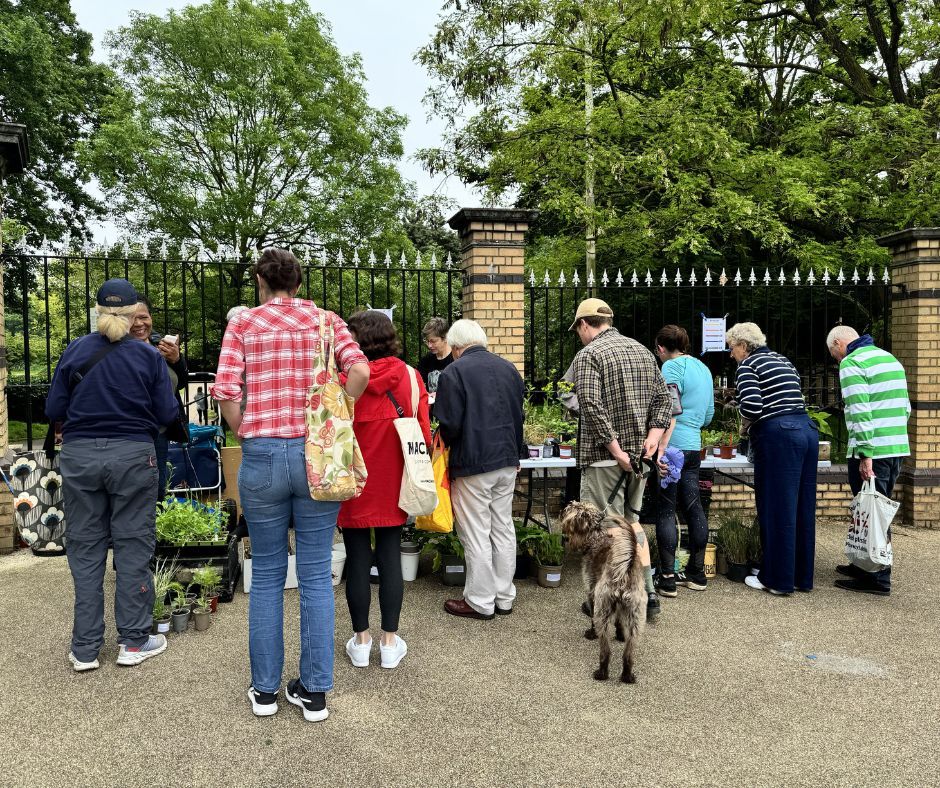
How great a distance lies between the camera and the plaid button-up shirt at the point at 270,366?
3000mm

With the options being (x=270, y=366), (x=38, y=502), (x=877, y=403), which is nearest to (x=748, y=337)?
(x=877, y=403)

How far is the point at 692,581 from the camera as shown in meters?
5.14

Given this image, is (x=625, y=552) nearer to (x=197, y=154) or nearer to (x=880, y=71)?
(x=880, y=71)

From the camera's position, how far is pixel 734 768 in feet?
9.32

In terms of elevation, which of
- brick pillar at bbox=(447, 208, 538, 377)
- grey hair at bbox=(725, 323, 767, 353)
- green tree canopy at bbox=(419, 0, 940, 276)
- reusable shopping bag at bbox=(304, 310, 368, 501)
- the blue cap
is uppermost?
green tree canopy at bbox=(419, 0, 940, 276)

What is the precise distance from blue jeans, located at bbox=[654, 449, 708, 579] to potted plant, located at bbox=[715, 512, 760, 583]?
0.31m

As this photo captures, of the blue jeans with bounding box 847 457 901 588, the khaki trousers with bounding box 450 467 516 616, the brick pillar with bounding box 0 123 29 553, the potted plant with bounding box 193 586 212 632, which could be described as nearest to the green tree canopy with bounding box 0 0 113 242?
the brick pillar with bounding box 0 123 29 553

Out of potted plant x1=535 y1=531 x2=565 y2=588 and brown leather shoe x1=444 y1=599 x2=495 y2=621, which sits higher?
potted plant x1=535 y1=531 x2=565 y2=588

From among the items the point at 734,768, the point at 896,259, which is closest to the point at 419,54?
the point at 896,259

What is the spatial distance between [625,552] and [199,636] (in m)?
2.47

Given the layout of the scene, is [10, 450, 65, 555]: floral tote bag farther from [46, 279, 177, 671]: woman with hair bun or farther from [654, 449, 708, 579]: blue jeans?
[654, 449, 708, 579]: blue jeans

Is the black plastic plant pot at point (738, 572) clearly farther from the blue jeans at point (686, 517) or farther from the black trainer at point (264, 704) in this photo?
the black trainer at point (264, 704)

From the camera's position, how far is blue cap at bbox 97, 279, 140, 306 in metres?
3.56

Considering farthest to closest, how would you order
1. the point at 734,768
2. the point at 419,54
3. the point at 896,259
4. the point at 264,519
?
1. the point at 419,54
2. the point at 896,259
3. the point at 264,519
4. the point at 734,768
